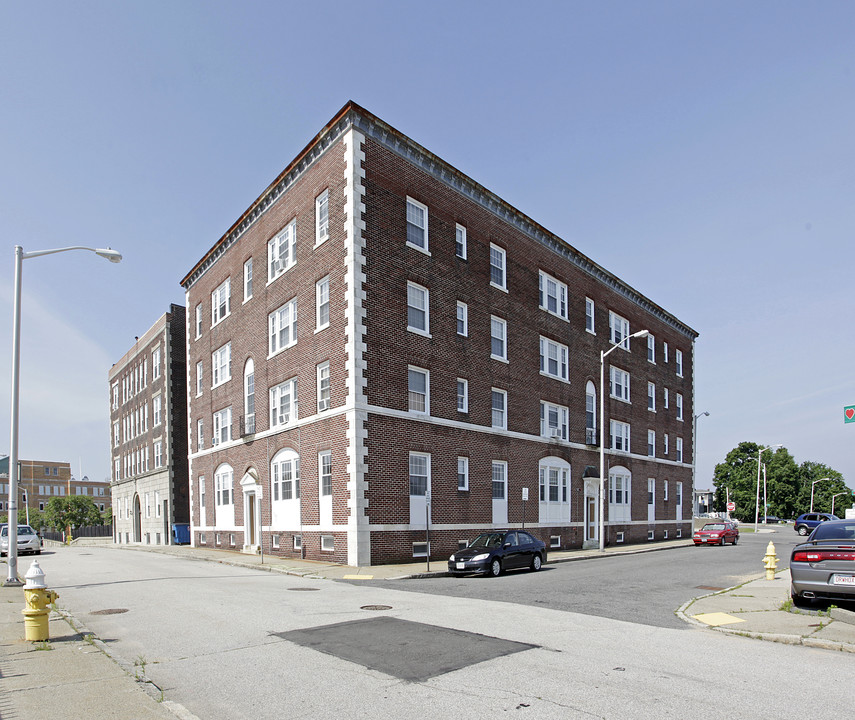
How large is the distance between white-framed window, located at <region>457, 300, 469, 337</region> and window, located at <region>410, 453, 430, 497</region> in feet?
18.8

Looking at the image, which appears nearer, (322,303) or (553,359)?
(322,303)

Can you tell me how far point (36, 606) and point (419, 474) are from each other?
17.0 m

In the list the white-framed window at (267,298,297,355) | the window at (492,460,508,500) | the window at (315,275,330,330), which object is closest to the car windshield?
the window at (492,460,508,500)

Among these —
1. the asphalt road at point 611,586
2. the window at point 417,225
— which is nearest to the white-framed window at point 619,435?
the asphalt road at point 611,586

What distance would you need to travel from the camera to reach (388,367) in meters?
25.2

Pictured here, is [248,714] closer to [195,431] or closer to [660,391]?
[195,431]

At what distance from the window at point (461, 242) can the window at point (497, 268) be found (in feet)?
7.03

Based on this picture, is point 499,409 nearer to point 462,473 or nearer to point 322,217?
point 462,473

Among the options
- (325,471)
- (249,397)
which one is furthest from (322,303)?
(249,397)

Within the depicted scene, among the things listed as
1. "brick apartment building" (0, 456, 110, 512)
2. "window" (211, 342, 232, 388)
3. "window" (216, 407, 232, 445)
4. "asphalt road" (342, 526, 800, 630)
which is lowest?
"brick apartment building" (0, 456, 110, 512)

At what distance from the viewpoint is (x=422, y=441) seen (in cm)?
2617

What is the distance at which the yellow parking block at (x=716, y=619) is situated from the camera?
11.8 meters

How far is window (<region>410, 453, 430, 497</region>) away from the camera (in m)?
25.7

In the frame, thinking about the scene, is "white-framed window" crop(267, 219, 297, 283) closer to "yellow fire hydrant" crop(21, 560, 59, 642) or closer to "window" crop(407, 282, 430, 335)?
"window" crop(407, 282, 430, 335)
